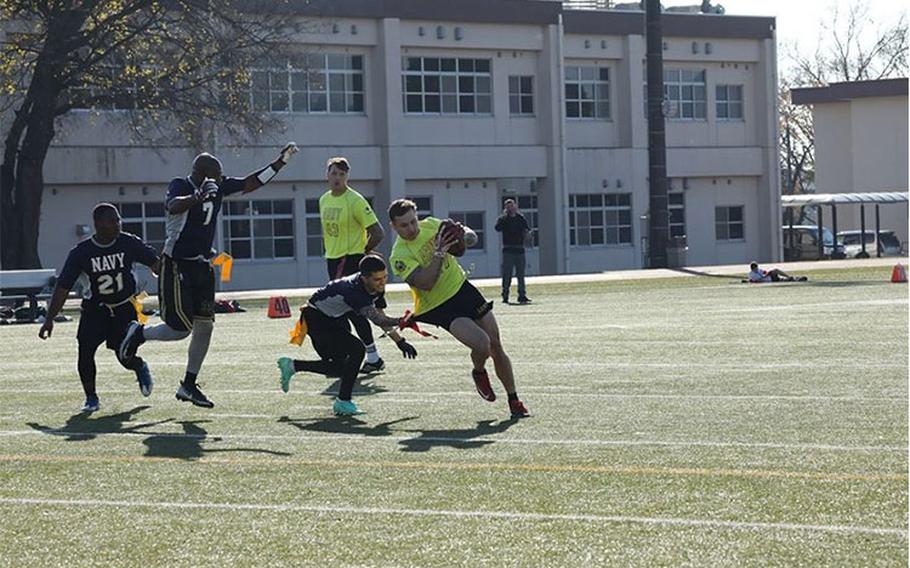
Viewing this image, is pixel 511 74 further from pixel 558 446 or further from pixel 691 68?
pixel 558 446

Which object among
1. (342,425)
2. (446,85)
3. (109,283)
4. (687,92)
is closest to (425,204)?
(446,85)

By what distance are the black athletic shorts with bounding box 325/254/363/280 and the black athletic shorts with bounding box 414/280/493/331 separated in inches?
140

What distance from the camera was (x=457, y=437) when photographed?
11.2 m

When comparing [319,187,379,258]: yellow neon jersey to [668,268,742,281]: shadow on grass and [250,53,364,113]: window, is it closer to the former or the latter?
[668,268,742,281]: shadow on grass

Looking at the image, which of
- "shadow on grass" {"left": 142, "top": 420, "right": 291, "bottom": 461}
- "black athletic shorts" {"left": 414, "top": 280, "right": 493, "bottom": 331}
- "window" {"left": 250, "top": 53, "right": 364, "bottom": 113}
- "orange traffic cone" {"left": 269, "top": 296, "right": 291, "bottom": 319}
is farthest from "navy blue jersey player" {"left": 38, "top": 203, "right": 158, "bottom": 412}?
"window" {"left": 250, "top": 53, "right": 364, "bottom": 113}

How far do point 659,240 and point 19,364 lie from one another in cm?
3626

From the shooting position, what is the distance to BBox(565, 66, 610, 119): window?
208ft

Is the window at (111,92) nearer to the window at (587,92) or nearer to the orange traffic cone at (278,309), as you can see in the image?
the orange traffic cone at (278,309)

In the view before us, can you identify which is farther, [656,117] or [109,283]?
[656,117]

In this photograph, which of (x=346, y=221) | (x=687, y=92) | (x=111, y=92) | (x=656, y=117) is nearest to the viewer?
(x=346, y=221)

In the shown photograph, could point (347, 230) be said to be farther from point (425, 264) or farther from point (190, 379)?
point (425, 264)

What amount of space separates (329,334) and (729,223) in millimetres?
56204

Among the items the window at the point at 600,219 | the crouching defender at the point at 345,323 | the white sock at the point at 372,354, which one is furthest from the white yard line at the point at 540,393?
the window at the point at 600,219

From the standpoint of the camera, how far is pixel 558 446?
34.7 ft
